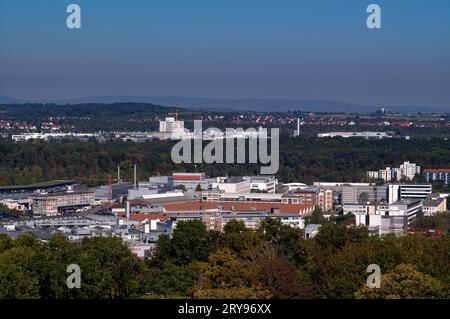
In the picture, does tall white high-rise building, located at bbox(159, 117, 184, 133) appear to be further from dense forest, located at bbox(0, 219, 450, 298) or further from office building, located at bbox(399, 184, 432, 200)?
dense forest, located at bbox(0, 219, 450, 298)

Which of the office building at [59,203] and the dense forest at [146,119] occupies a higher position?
the dense forest at [146,119]

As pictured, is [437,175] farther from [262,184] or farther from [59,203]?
[59,203]

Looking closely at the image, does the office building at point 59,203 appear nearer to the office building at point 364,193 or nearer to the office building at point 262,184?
the office building at point 262,184

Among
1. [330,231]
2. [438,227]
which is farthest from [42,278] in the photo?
[438,227]

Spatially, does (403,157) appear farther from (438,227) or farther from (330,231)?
(330,231)

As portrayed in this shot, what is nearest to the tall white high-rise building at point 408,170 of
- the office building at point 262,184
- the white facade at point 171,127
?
the office building at point 262,184

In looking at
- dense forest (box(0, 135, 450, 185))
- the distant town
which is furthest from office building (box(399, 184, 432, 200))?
dense forest (box(0, 135, 450, 185))

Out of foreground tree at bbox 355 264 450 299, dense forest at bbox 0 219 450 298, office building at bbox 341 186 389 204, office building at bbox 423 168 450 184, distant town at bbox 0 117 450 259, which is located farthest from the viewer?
office building at bbox 423 168 450 184
